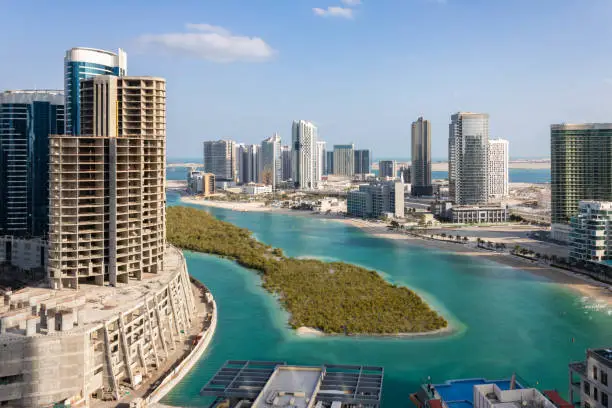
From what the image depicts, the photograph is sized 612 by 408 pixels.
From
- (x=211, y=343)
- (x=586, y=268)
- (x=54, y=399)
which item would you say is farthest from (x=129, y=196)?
(x=586, y=268)

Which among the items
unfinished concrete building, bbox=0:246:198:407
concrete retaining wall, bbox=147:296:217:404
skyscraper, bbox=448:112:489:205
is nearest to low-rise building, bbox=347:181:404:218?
skyscraper, bbox=448:112:489:205

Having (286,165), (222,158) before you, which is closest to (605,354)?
(222,158)

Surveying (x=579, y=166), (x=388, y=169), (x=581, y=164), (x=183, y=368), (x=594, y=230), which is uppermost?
(x=388, y=169)

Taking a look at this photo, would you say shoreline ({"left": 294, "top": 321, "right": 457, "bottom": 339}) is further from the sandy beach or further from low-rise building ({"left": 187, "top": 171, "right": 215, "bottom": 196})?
low-rise building ({"left": 187, "top": 171, "right": 215, "bottom": 196})

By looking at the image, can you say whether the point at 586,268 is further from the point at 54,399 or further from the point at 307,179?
the point at 307,179

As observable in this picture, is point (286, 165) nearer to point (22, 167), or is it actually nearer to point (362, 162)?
point (362, 162)

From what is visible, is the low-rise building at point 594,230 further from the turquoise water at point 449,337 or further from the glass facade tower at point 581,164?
the glass facade tower at point 581,164
